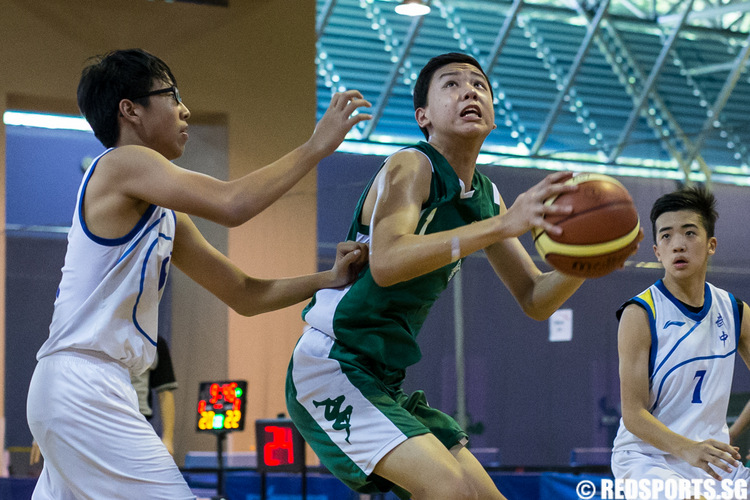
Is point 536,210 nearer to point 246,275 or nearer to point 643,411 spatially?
point 246,275

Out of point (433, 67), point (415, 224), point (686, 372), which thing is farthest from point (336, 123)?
point (686, 372)

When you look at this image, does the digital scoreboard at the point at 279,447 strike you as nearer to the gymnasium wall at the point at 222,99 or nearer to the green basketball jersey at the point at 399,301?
the gymnasium wall at the point at 222,99

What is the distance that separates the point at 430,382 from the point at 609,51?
8345 millimetres

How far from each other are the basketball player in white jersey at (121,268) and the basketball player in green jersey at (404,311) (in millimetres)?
289

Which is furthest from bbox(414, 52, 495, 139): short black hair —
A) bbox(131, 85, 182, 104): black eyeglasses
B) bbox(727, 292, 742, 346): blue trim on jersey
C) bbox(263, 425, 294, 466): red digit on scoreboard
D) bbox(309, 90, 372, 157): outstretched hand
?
bbox(263, 425, 294, 466): red digit on scoreboard

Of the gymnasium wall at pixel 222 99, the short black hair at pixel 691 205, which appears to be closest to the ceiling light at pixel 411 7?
the gymnasium wall at pixel 222 99

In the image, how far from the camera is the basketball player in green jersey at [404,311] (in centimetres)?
239

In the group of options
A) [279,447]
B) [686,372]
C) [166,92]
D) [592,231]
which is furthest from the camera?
[279,447]

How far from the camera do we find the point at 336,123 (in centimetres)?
247

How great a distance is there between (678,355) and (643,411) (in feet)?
0.90

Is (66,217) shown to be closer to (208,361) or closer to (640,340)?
(208,361)

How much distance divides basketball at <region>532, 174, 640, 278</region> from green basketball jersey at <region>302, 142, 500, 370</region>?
318 millimetres

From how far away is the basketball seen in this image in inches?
90.3

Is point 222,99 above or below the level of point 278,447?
above
